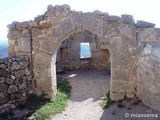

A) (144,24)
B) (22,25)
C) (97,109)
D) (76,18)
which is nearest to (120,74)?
(97,109)

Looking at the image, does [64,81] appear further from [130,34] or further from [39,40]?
[130,34]

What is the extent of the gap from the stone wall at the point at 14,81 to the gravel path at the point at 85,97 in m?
1.43

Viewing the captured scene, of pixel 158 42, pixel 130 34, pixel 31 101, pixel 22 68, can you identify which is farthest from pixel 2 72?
pixel 158 42

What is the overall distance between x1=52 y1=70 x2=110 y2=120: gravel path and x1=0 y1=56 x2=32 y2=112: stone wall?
1.43 m

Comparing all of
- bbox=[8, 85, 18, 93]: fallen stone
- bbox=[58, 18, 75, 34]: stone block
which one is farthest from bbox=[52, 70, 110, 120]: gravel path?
bbox=[58, 18, 75, 34]: stone block

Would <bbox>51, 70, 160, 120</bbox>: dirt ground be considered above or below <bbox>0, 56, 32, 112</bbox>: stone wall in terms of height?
below

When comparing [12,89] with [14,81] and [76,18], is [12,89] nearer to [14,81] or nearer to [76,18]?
[14,81]

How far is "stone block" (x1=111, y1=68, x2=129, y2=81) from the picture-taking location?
7945mm

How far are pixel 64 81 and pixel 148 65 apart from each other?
16.2ft

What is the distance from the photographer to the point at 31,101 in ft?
26.8

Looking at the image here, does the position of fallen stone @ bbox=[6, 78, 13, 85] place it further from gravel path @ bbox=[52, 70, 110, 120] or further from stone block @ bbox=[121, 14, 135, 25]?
stone block @ bbox=[121, 14, 135, 25]

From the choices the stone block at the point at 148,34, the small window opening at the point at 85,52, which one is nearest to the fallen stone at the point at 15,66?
the stone block at the point at 148,34

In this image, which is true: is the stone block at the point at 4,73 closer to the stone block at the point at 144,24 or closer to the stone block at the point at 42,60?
the stone block at the point at 42,60

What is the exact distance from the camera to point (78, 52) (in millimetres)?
15797
